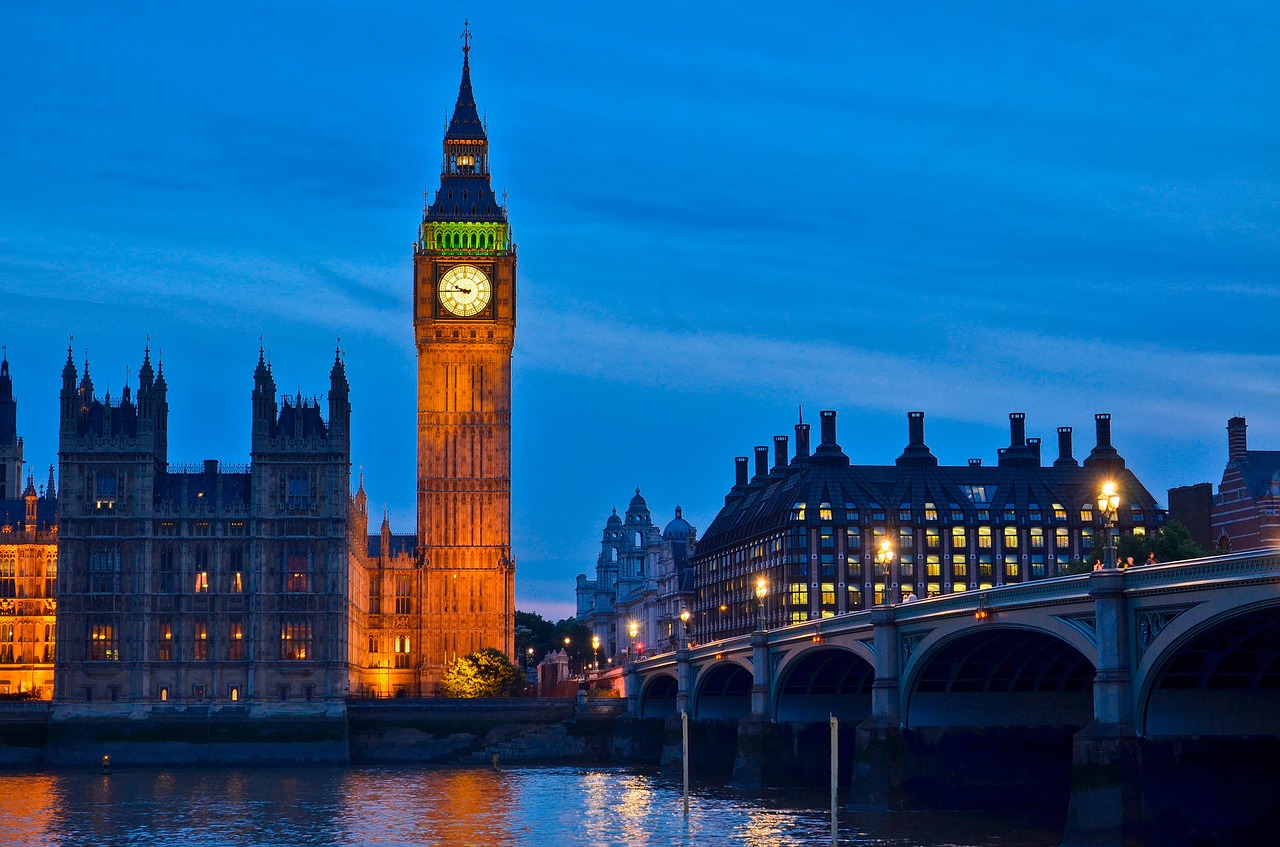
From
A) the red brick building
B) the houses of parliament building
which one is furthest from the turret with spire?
the red brick building

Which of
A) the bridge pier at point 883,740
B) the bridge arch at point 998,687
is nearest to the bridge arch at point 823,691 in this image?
the bridge arch at point 998,687

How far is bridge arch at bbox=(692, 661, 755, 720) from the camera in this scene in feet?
413

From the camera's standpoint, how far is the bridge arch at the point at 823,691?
336ft

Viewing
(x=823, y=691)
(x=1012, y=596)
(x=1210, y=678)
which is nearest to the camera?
(x=1210, y=678)

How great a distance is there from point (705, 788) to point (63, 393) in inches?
2832

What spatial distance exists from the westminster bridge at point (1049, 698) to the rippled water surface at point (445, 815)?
3.75 m

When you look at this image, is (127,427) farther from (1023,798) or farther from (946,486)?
(1023,798)

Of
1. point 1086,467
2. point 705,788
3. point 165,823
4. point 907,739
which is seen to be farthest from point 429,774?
point 1086,467

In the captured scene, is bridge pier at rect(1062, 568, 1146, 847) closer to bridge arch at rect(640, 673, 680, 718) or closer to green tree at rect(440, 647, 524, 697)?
bridge arch at rect(640, 673, 680, 718)

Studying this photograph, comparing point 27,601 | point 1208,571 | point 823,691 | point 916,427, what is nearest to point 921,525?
point 916,427

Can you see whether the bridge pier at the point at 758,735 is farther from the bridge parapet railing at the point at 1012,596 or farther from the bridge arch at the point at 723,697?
the bridge parapet railing at the point at 1012,596

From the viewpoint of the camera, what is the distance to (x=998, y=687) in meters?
85.5

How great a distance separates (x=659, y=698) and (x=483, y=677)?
20.2 m

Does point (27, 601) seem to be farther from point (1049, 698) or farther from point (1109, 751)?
point (1109, 751)
